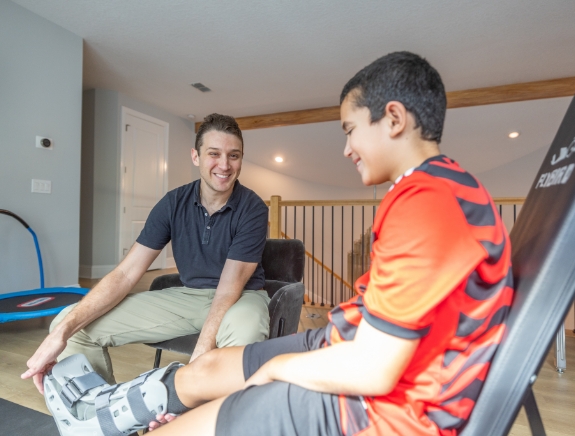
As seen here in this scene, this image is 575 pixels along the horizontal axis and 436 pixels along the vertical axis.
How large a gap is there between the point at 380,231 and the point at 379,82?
0.27 m

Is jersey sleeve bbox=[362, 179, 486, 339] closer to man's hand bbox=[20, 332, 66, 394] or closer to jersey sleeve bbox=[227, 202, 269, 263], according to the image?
jersey sleeve bbox=[227, 202, 269, 263]

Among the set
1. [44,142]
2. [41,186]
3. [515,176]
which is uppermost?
[515,176]

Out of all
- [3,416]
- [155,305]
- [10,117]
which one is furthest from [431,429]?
[10,117]

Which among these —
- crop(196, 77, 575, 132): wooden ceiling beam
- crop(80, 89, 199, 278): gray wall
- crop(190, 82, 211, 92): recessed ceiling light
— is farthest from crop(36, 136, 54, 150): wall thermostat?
crop(196, 77, 575, 132): wooden ceiling beam

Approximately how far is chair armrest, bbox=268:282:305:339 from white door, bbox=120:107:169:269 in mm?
4459

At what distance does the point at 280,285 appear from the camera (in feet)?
5.29

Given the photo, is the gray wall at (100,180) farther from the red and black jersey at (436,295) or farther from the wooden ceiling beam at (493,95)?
the red and black jersey at (436,295)

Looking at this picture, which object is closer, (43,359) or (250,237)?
(43,359)

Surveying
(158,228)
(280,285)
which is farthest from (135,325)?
(280,285)

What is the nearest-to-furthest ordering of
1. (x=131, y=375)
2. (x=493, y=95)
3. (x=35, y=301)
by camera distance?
(x=131, y=375)
(x=35, y=301)
(x=493, y=95)

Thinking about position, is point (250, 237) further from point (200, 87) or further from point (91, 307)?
point (200, 87)

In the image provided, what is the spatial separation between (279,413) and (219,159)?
104cm

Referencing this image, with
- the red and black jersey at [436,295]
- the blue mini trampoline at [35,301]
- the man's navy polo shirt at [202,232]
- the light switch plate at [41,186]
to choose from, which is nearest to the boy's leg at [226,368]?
the red and black jersey at [436,295]

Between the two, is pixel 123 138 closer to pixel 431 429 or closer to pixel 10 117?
pixel 10 117
